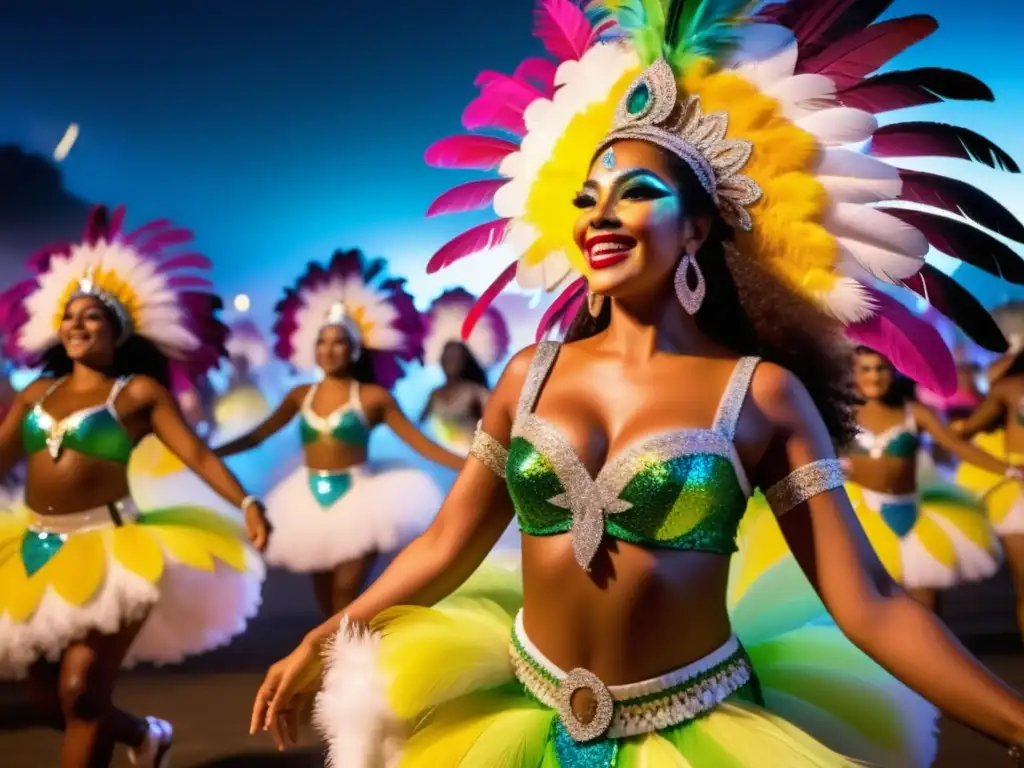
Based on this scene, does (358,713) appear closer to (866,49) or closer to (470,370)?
(866,49)

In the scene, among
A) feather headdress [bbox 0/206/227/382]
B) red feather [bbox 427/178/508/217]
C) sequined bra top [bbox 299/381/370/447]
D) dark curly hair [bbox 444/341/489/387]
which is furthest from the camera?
dark curly hair [bbox 444/341/489/387]

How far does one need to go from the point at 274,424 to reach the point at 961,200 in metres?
3.35

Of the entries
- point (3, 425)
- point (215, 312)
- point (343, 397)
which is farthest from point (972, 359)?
point (3, 425)

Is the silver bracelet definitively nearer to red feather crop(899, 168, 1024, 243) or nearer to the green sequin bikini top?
the green sequin bikini top

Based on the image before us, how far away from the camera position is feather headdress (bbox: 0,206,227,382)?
3020 millimetres

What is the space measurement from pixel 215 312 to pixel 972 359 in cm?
397

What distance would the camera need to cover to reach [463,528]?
1.47 m

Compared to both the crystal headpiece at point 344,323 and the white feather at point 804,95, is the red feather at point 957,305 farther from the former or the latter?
the crystal headpiece at point 344,323

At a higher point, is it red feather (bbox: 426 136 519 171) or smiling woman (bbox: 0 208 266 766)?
red feather (bbox: 426 136 519 171)

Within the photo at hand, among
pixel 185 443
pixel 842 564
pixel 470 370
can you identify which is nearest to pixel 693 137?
pixel 842 564

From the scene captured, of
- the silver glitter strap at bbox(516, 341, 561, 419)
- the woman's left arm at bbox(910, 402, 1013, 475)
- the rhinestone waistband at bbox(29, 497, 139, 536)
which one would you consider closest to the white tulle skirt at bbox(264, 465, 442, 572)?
the rhinestone waistband at bbox(29, 497, 139, 536)

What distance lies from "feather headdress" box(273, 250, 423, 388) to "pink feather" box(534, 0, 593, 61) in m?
2.81

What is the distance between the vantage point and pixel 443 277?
17.6 feet

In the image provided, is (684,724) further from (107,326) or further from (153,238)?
(153,238)
